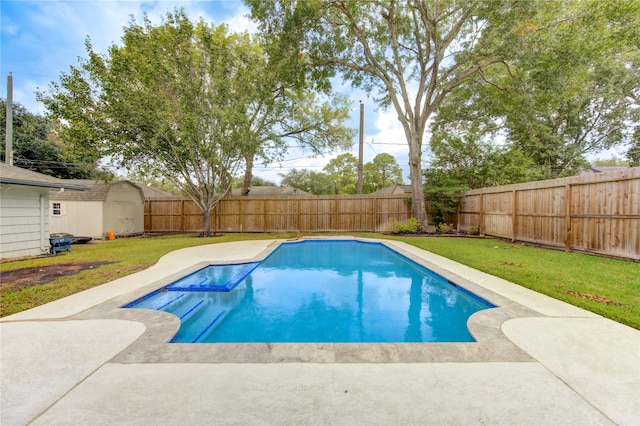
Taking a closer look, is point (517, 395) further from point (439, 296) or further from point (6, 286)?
point (6, 286)

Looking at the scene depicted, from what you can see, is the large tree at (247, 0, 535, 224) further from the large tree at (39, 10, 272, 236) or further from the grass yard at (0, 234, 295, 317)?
the grass yard at (0, 234, 295, 317)

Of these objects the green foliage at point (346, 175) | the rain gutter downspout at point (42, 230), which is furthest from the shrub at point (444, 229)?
the green foliage at point (346, 175)

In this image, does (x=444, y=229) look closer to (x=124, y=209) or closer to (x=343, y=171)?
(x=124, y=209)

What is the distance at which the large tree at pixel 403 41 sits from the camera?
33.3 feet

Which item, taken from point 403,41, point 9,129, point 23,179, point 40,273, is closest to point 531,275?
point 40,273

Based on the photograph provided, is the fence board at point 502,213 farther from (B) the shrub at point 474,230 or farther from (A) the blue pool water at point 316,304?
(A) the blue pool water at point 316,304

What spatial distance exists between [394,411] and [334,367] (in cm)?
59

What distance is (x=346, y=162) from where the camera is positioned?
3462 centimetres

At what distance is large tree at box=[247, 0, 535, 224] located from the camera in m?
10.2

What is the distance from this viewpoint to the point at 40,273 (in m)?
5.27

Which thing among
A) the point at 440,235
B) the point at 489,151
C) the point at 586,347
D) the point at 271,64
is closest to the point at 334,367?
the point at 586,347

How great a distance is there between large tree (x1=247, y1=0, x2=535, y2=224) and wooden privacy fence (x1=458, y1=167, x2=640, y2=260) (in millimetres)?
3651

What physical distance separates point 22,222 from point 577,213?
13.9m

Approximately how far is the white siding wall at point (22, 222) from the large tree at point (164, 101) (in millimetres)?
3751
